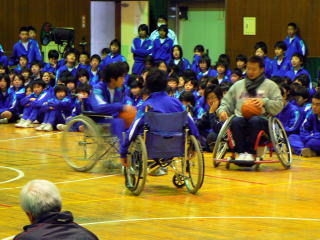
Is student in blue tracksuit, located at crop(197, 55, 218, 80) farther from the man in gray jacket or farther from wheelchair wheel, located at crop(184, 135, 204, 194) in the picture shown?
wheelchair wheel, located at crop(184, 135, 204, 194)

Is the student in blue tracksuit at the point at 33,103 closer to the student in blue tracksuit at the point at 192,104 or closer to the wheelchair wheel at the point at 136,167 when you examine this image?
the student in blue tracksuit at the point at 192,104

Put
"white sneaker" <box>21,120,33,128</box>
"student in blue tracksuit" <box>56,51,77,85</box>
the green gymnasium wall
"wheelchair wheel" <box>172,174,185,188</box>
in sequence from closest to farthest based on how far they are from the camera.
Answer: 1. "wheelchair wheel" <box>172,174,185,188</box>
2. "white sneaker" <box>21,120,33,128</box>
3. "student in blue tracksuit" <box>56,51,77,85</box>
4. the green gymnasium wall

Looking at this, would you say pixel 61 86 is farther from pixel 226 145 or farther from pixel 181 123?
pixel 181 123

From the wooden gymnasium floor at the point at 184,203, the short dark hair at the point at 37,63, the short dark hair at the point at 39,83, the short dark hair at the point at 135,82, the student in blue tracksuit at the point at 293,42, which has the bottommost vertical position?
the wooden gymnasium floor at the point at 184,203

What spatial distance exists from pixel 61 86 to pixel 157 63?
226 centimetres

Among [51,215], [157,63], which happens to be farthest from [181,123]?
[157,63]

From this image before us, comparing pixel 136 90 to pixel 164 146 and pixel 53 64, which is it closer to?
pixel 53 64

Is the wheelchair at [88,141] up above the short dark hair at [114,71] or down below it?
below

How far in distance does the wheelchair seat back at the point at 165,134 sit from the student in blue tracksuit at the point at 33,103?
5.78 m

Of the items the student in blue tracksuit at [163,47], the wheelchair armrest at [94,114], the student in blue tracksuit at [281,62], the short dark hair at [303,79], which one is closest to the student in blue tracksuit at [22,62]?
the student in blue tracksuit at [163,47]

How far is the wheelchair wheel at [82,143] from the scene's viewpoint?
7.12 meters

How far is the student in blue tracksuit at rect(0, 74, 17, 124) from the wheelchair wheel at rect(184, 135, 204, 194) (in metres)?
6.44

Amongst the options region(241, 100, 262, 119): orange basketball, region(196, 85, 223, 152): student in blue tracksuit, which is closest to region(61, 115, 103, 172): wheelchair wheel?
region(241, 100, 262, 119): orange basketball

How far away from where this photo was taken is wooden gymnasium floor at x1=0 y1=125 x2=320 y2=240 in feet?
16.1
